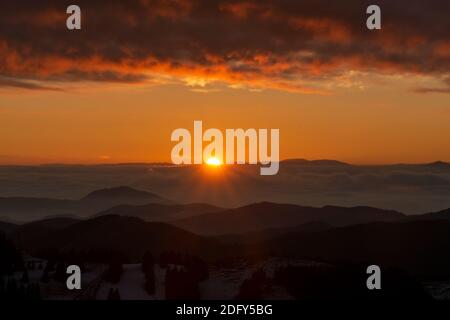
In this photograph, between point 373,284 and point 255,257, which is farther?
point 255,257

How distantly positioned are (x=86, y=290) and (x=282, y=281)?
3261 cm

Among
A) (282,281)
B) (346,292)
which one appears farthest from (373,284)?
(282,281)

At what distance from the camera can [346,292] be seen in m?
114

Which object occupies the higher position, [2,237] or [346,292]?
[2,237]

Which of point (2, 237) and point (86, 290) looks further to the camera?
point (2, 237)

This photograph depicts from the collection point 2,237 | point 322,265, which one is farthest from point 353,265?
point 2,237

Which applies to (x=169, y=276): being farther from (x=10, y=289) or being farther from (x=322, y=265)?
(x=322, y=265)

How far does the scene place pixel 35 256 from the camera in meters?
128
